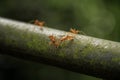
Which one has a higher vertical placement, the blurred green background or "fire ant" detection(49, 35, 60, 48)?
the blurred green background

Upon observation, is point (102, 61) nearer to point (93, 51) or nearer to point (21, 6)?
point (93, 51)

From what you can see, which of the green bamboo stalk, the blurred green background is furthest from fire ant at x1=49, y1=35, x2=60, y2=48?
the blurred green background

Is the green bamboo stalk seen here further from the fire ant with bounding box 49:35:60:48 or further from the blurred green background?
the blurred green background

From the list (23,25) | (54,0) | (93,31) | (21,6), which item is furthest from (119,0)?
(23,25)

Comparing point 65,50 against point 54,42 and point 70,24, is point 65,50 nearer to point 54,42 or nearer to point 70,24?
point 54,42

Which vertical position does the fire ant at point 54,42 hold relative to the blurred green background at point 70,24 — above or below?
below

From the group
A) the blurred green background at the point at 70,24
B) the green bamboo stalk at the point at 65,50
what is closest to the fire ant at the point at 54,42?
the green bamboo stalk at the point at 65,50

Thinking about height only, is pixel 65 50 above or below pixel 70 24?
below

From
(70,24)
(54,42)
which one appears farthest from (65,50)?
(70,24)

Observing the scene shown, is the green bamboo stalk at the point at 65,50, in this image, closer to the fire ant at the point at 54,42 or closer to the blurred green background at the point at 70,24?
the fire ant at the point at 54,42
